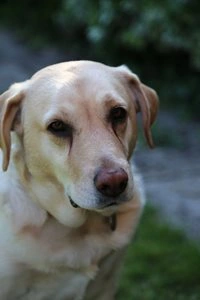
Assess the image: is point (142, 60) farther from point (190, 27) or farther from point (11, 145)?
point (11, 145)

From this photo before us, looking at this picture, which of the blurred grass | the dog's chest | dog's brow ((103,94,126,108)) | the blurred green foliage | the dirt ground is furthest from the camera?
the blurred green foliage

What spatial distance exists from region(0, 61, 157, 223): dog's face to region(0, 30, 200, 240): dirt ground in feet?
6.08

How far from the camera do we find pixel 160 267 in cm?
466

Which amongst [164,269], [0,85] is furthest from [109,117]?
[0,85]

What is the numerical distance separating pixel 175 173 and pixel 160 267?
1.39 m

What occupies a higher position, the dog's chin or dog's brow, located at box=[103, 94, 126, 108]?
dog's brow, located at box=[103, 94, 126, 108]

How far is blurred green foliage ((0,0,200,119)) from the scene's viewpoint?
256 inches

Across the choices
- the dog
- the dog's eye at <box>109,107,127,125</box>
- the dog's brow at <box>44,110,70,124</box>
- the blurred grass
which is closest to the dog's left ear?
the dog

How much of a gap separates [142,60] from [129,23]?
74cm

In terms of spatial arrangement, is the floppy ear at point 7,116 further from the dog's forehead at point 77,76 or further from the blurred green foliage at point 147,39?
the blurred green foliage at point 147,39

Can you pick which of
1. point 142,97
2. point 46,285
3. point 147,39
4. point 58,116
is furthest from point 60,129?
point 147,39

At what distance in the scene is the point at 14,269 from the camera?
11.0 feet

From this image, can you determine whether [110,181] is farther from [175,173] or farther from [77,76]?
[175,173]

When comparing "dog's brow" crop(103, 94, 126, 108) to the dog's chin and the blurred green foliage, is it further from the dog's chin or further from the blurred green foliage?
the blurred green foliage
